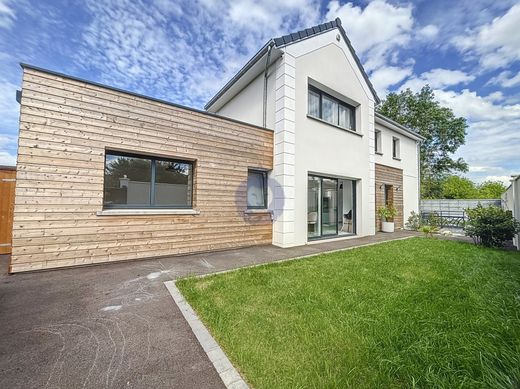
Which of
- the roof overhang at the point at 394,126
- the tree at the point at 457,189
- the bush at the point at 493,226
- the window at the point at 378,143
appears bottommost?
the bush at the point at 493,226

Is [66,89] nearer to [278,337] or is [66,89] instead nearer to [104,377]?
[104,377]

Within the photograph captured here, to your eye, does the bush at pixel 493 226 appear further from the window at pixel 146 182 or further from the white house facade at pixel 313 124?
the window at pixel 146 182

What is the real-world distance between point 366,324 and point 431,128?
32036mm

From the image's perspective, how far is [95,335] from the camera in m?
2.29

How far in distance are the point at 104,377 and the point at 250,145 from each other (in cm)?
622

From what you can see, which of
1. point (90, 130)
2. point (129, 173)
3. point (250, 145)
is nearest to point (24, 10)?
point (90, 130)

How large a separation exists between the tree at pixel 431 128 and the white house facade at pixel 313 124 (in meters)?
20.3

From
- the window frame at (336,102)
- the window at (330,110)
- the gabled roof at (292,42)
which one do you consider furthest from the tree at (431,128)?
the window at (330,110)

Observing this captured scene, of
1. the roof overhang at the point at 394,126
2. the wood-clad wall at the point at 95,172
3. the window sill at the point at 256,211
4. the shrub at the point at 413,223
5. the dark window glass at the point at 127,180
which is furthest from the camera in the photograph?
the shrub at the point at 413,223

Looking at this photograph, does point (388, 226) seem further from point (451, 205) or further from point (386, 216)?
point (451, 205)

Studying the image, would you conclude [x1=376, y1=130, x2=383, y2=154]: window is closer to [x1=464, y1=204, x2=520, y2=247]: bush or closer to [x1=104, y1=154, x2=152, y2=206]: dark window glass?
[x1=464, y1=204, x2=520, y2=247]: bush

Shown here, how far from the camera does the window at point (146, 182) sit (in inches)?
202

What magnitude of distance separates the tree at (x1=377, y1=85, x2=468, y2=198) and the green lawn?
92.0ft

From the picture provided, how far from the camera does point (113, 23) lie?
6559mm
